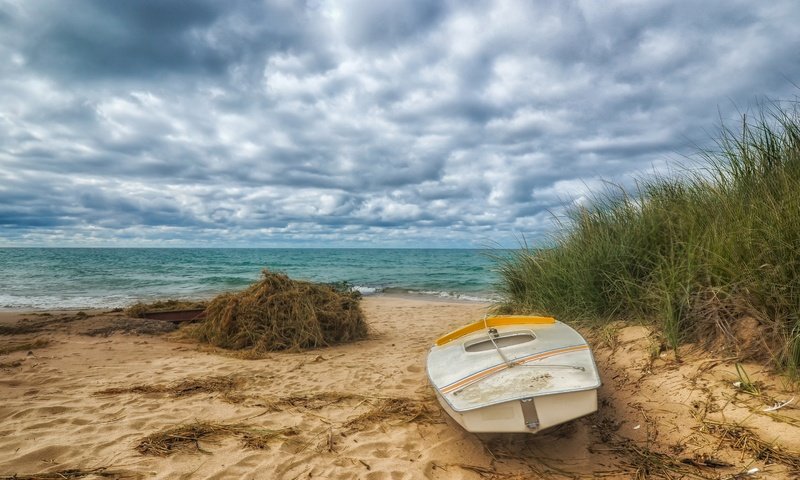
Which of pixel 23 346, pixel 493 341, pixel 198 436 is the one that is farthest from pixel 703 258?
pixel 23 346

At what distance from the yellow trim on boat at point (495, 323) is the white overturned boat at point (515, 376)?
0.01m

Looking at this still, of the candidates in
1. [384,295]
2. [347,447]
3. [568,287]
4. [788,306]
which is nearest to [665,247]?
[568,287]

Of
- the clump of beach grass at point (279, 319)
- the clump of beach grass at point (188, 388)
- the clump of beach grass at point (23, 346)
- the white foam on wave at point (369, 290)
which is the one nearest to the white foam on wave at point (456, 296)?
the white foam on wave at point (369, 290)

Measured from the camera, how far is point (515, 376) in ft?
11.3

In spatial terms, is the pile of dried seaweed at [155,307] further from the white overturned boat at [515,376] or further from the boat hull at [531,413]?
the boat hull at [531,413]

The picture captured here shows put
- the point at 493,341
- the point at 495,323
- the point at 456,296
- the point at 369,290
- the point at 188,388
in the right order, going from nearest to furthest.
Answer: the point at 493,341 < the point at 188,388 < the point at 495,323 < the point at 456,296 < the point at 369,290

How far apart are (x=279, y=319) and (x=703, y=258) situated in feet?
19.1

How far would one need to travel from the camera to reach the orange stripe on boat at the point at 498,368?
11.4 feet

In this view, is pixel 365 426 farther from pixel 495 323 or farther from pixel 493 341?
pixel 495 323

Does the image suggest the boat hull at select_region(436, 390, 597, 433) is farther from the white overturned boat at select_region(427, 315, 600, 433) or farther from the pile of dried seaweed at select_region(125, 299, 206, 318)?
the pile of dried seaweed at select_region(125, 299, 206, 318)

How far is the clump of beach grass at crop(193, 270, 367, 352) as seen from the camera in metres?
6.84

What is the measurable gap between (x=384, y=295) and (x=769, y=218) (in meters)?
14.1

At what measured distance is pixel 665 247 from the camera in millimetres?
5000

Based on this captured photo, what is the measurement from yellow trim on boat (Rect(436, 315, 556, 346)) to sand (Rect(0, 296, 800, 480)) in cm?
59
